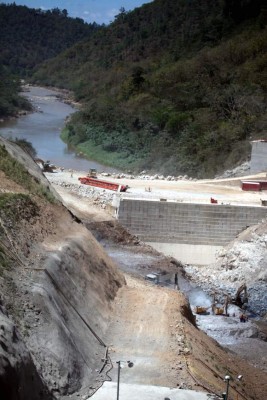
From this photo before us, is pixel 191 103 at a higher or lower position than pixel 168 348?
higher

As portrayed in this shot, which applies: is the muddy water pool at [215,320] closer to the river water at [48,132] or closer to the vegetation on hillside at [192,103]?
the vegetation on hillside at [192,103]

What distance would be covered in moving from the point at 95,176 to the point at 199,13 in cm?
6393

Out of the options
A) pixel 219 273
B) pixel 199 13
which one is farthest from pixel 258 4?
pixel 219 273

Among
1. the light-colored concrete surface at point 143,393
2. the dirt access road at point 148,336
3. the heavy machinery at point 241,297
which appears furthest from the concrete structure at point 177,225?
the light-colored concrete surface at point 143,393

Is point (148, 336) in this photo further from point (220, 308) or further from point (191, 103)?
point (191, 103)

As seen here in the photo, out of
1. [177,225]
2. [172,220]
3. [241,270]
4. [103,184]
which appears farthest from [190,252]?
[103,184]

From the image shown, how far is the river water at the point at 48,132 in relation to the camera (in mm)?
51375

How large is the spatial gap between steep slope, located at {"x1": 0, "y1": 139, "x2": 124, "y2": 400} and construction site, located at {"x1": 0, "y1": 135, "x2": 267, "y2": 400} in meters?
0.04

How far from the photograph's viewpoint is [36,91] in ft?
422

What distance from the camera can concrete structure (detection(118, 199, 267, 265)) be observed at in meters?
28.0

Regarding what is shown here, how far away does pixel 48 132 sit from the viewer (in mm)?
69250

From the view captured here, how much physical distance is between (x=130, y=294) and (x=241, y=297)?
7.18 m

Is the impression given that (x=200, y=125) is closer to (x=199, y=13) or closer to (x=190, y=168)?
(x=190, y=168)

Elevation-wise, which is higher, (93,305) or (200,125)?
(200,125)
